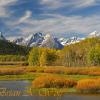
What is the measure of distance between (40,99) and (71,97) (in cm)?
403

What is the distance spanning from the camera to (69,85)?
48875mm

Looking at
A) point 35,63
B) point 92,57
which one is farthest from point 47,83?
point 35,63

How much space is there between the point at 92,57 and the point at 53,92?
11565 centimetres

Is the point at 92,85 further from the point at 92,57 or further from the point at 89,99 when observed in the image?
the point at 92,57

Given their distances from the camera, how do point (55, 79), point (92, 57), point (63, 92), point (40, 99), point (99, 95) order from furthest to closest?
point (92, 57) < point (55, 79) < point (63, 92) < point (99, 95) < point (40, 99)

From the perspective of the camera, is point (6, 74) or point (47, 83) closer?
point (47, 83)

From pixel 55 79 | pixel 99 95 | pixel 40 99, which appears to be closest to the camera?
pixel 40 99

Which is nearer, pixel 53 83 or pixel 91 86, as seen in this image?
pixel 91 86

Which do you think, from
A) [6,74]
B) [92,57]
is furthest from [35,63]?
[6,74]

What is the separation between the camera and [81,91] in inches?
1753

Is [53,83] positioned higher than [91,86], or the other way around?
[53,83]

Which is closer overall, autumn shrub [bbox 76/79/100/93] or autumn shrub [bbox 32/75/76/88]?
autumn shrub [bbox 76/79/100/93]

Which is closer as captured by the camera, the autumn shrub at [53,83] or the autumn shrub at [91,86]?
the autumn shrub at [91,86]

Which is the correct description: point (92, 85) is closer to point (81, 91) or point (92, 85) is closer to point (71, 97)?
point (81, 91)
